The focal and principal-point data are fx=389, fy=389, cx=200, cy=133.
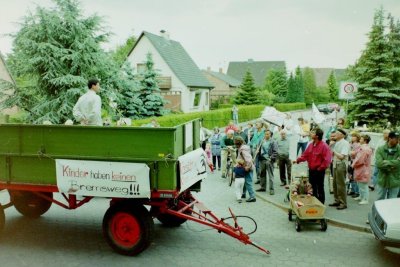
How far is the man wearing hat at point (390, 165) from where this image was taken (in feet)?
27.8

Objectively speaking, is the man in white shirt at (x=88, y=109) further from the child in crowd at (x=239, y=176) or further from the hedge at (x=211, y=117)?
the hedge at (x=211, y=117)

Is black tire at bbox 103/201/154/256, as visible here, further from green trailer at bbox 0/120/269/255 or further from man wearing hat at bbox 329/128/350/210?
man wearing hat at bbox 329/128/350/210

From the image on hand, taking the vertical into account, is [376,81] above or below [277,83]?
below

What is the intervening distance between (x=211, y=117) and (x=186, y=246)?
27.0 m

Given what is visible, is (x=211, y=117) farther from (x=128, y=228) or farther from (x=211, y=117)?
(x=128, y=228)

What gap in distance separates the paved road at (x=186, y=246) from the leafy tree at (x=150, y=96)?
17.5 metres

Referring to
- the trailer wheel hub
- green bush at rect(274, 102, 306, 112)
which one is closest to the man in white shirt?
the trailer wheel hub

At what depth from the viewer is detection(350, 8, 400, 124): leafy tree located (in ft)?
A: 70.6

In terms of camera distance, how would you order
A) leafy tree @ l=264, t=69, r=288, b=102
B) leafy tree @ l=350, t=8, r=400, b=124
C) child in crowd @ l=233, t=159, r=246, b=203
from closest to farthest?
child in crowd @ l=233, t=159, r=246, b=203, leafy tree @ l=350, t=8, r=400, b=124, leafy tree @ l=264, t=69, r=288, b=102

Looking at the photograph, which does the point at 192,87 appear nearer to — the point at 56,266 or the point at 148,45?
the point at 148,45

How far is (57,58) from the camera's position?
17.3 metres

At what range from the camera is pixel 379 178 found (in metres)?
8.79

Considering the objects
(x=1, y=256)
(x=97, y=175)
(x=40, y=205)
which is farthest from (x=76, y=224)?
(x=97, y=175)

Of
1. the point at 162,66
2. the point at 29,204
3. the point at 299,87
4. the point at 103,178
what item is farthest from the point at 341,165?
the point at 299,87
